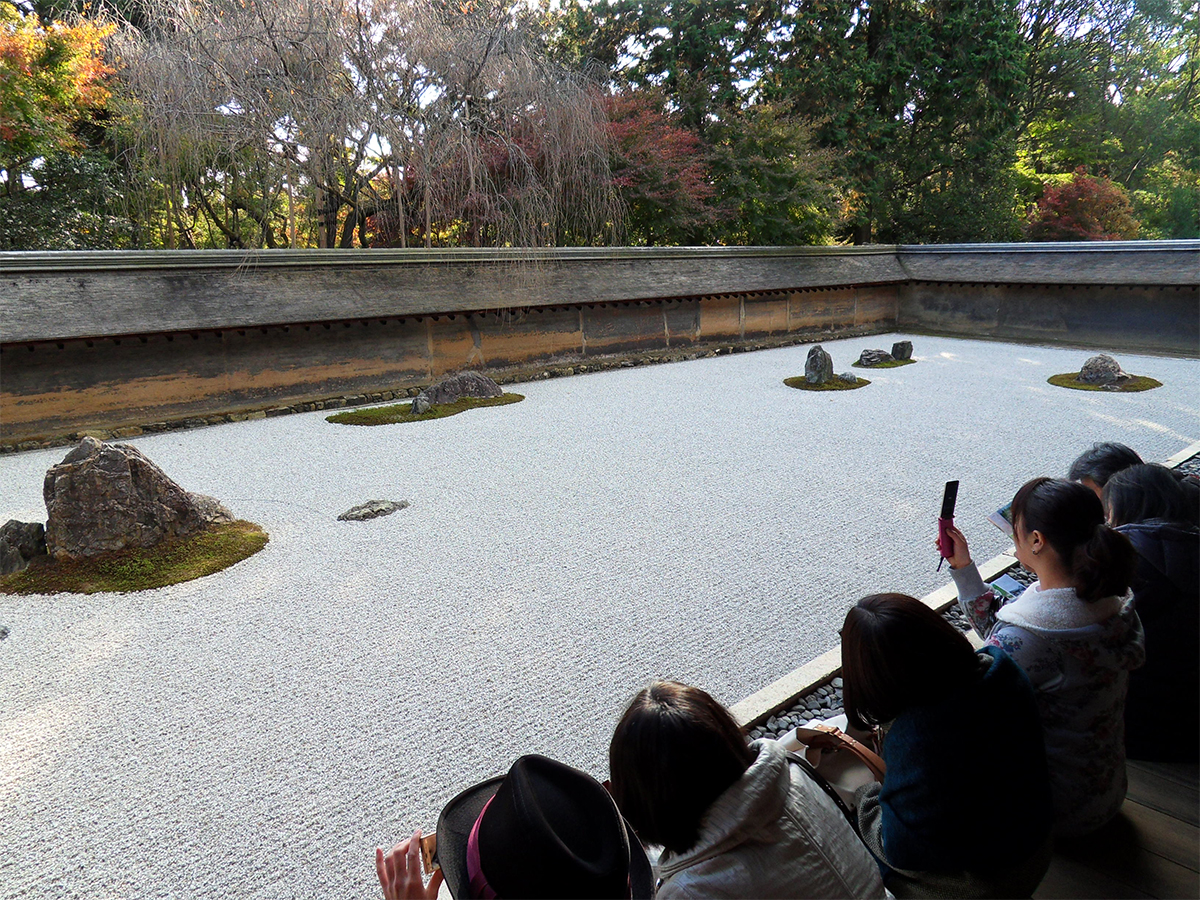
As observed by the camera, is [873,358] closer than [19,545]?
No

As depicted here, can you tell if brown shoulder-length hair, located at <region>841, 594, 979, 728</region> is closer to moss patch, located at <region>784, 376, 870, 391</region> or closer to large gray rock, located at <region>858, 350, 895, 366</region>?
moss patch, located at <region>784, 376, 870, 391</region>

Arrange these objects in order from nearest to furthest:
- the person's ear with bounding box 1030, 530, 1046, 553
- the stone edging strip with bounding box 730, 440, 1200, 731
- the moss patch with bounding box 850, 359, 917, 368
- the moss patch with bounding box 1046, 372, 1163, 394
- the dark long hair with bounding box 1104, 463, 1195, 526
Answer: the person's ear with bounding box 1030, 530, 1046, 553
the dark long hair with bounding box 1104, 463, 1195, 526
the stone edging strip with bounding box 730, 440, 1200, 731
the moss patch with bounding box 1046, 372, 1163, 394
the moss patch with bounding box 850, 359, 917, 368

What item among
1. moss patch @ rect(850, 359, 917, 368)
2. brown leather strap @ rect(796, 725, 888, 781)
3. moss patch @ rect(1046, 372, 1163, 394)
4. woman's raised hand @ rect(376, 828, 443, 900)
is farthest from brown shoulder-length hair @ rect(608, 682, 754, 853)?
moss patch @ rect(850, 359, 917, 368)

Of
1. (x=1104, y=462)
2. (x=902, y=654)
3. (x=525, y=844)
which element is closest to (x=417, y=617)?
(x=525, y=844)

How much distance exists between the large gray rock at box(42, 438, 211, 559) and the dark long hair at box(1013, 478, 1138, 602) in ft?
14.5

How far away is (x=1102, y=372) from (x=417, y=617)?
8.95m

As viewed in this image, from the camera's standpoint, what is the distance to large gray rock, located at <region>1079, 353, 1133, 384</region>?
8.72m

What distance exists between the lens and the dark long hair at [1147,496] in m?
2.10

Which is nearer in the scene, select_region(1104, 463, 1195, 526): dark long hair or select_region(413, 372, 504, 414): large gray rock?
select_region(1104, 463, 1195, 526): dark long hair

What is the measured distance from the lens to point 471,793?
5.11 ft

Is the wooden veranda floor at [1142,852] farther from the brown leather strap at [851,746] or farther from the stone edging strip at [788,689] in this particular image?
the stone edging strip at [788,689]

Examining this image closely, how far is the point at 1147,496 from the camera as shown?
2.13m

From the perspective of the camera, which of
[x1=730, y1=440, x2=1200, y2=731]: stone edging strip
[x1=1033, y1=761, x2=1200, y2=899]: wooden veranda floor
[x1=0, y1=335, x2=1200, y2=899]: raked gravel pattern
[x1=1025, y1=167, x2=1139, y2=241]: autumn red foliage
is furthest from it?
[x1=1025, y1=167, x2=1139, y2=241]: autumn red foliage

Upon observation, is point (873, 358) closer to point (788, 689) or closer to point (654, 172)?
point (654, 172)
